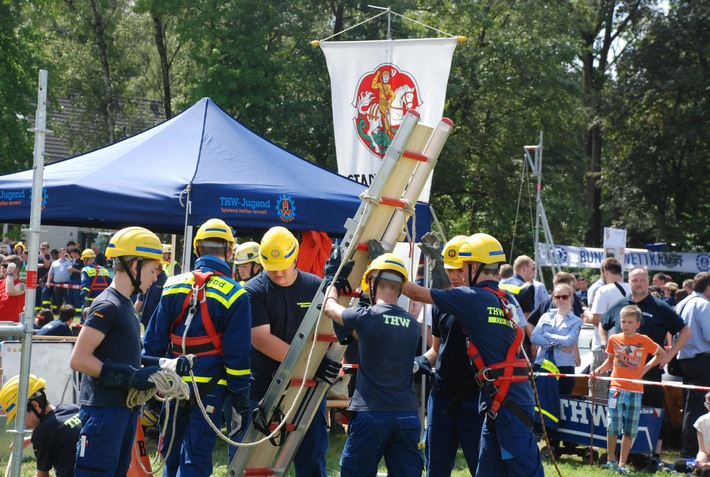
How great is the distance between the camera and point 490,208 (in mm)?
33281

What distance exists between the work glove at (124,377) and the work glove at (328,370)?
1.18 metres

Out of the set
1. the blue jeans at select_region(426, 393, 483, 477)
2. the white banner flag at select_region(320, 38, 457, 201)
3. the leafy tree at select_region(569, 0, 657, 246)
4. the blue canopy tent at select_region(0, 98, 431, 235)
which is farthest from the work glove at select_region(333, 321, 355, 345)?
the leafy tree at select_region(569, 0, 657, 246)

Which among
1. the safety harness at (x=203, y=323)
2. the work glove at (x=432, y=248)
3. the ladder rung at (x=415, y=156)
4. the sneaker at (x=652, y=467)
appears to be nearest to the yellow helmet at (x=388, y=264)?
the work glove at (x=432, y=248)

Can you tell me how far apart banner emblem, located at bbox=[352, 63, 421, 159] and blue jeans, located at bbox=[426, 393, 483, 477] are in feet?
16.9

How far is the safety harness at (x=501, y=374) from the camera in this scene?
5801mm

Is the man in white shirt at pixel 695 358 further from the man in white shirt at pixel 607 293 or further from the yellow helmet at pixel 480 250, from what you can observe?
the yellow helmet at pixel 480 250

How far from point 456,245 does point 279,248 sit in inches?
47.6

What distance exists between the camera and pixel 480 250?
19.9ft

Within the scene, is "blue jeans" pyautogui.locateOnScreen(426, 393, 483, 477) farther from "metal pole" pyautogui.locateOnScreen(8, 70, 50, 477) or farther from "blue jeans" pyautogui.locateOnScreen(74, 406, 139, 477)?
"metal pole" pyautogui.locateOnScreen(8, 70, 50, 477)

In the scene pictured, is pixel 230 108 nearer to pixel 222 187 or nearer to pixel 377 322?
pixel 222 187

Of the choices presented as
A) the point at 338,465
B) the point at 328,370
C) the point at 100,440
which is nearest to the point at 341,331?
the point at 328,370

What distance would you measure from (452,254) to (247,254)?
226 centimetres

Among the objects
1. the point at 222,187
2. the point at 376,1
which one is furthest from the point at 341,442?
the point at 376,1

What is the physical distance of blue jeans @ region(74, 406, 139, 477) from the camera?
206 inches
